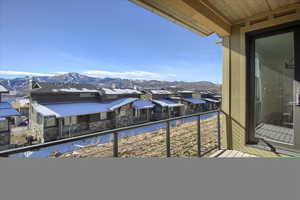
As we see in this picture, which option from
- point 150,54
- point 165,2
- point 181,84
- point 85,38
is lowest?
point 181,84

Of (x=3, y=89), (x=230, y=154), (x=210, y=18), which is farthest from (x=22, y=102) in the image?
(x=230, y=154)

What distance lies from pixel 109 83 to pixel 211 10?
8.24ft

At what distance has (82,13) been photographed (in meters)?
3.07

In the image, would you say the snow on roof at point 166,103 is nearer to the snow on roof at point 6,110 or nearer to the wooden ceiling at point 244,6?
the wooden ceiling at point 244,6

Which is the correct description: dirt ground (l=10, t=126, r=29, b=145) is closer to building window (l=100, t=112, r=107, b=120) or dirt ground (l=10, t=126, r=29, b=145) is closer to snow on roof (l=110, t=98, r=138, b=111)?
building window (l=100, t=112, r=107, b=120)

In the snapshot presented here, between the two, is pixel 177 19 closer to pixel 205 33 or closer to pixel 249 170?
pixel 205 33

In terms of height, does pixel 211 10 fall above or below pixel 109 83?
above

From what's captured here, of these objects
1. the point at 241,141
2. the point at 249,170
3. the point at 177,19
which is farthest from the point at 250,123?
the point at 177,19

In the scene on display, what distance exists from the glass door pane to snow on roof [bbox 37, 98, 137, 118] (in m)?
2.50

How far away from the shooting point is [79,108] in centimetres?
300

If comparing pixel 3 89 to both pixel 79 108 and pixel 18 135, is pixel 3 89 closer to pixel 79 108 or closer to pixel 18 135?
pixel 18 135

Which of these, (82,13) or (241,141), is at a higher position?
(82,13)

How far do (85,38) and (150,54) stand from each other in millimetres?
3112

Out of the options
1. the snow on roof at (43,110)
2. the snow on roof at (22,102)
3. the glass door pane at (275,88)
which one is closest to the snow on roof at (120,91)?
the snow on roof at (43,110)
